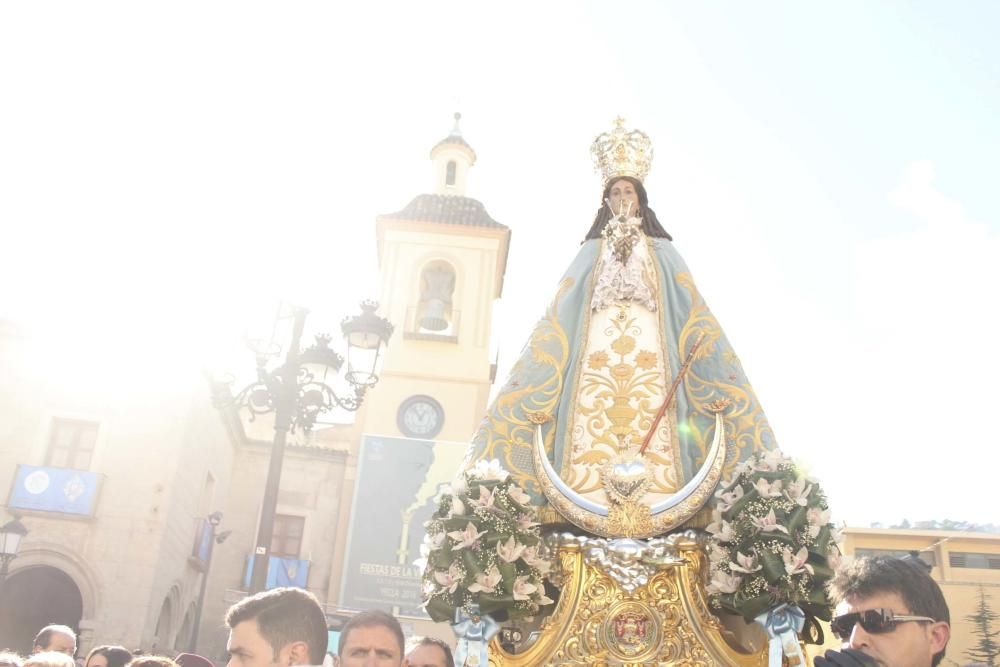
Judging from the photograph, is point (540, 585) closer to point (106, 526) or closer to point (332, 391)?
point (332, 391)

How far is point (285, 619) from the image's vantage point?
115 inches

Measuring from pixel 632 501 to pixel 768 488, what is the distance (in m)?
0.69

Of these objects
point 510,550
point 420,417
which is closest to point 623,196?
point 510,550

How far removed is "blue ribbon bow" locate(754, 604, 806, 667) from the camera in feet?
11.8

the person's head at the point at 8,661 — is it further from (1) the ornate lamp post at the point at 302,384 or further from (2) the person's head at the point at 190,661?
(1) the ornate lamp post at the point at 302,384

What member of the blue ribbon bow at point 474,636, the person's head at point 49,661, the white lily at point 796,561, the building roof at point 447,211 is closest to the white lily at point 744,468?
the white lily at point 796,561

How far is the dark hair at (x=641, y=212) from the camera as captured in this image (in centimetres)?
596

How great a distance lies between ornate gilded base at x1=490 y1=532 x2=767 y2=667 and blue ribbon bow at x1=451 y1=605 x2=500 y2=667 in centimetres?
18

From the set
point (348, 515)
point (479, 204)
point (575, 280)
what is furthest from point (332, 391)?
point (479, 204)

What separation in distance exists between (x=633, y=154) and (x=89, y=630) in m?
12.2

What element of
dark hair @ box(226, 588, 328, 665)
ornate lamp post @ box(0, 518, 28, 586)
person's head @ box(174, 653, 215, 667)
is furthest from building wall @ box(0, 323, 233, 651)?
dark hair @ box(226, 588, 328, 665)

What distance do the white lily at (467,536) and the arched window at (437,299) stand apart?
16784 millimetres

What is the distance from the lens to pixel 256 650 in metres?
2.85

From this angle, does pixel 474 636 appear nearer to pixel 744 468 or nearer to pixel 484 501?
pixel 484 501
